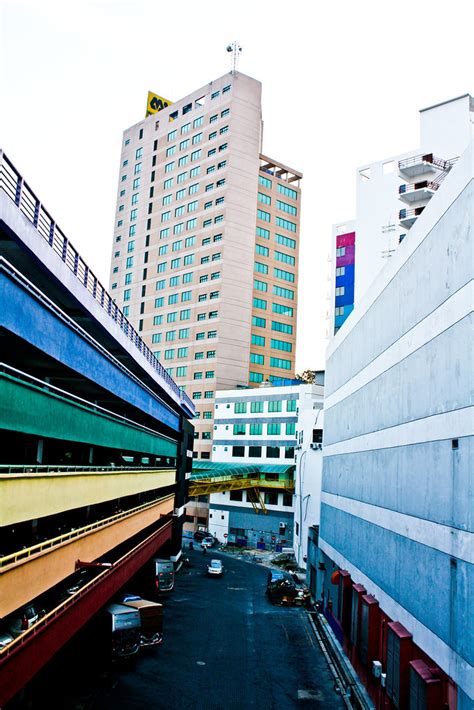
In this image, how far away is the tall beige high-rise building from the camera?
8662 centimetres

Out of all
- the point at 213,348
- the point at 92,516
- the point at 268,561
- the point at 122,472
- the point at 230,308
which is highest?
the point at 230,308

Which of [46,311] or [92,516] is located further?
[92,516]

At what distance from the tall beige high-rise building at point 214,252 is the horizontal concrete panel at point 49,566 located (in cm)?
5870

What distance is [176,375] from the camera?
89.6m

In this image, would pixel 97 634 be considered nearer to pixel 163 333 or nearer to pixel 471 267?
pixel 471 267

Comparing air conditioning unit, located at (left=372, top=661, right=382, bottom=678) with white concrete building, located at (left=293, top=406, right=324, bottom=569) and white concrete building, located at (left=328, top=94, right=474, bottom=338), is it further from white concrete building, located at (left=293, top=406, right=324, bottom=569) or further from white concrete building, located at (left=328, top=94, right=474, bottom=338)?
white concrete building, located at (left=293, top=406, right=324, bottom=569)

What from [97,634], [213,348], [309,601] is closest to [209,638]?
[97,634]

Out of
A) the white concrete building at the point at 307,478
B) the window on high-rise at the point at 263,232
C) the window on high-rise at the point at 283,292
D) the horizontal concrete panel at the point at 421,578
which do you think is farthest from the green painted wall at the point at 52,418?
the window on high-rise at the point at 263,232

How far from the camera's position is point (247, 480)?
7350 cm

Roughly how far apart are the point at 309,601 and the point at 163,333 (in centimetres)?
5668

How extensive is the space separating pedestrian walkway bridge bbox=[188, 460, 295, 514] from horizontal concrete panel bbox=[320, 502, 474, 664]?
40516 millimetres

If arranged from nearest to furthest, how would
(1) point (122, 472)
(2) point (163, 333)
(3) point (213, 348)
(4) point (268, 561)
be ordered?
(1) point (122, 472), (4) point (268, 561), (3) point (213, 348), (2) point (163, 333)

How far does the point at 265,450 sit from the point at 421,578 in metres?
55.6

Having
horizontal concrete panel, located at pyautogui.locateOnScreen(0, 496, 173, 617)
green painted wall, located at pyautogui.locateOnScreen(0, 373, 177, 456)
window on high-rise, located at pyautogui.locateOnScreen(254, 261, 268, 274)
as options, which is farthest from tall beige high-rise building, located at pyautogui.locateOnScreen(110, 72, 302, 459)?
horizontal concrete panel, located at pyautogui.locateOnScreen(0, 496, 173, 617)
